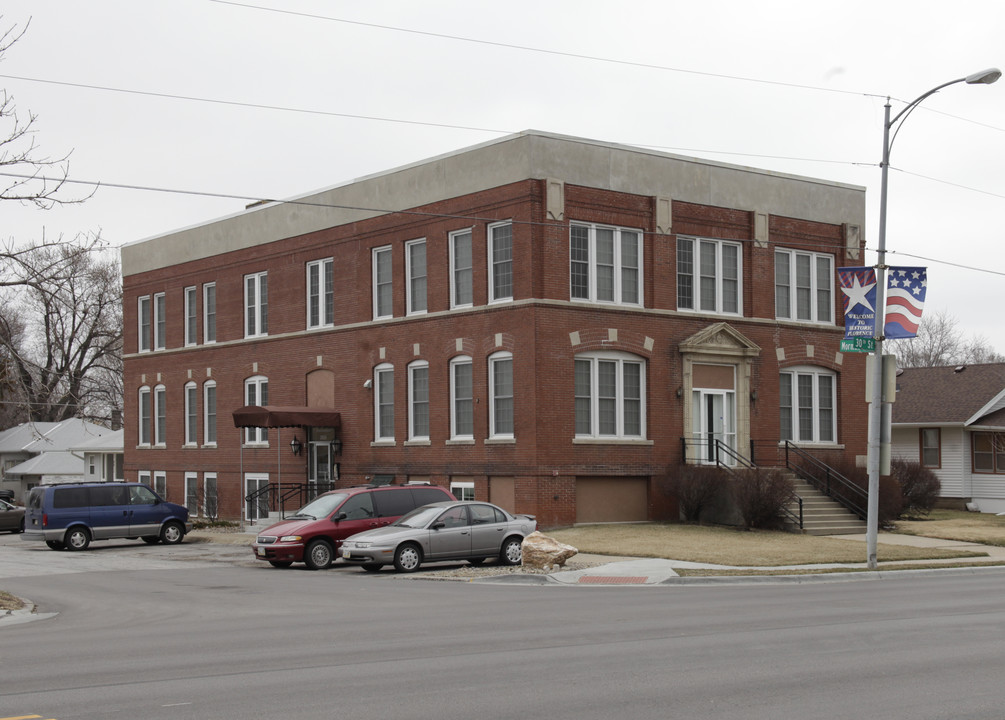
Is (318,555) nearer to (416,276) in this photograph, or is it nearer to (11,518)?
(416,276)

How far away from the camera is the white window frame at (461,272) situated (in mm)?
34281

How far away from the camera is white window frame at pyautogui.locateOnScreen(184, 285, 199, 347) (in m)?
46.4

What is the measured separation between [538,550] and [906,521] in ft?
58.0

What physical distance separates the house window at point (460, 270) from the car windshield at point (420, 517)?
10509 mm

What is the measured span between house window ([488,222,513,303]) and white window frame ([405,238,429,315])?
3011 mm

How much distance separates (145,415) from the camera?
49.6 meters

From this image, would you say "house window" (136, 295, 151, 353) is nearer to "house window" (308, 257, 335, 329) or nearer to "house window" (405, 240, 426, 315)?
"house window" (308, 257, 335, 329)

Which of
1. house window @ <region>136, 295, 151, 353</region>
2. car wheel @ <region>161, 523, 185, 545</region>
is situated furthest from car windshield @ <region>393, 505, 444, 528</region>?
house window @ <region>136, 295, 151, 353</region>

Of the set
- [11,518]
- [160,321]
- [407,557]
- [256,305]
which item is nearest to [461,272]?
[256,305]

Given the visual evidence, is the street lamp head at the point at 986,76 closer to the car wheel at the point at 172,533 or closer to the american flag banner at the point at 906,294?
the american flag banner at the point at 906,294

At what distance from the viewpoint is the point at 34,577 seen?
25.0m

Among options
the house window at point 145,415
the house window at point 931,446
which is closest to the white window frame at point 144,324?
the house window at point 145,415

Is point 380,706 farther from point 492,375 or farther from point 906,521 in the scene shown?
point 906,521

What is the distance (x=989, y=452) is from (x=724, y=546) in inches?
909
